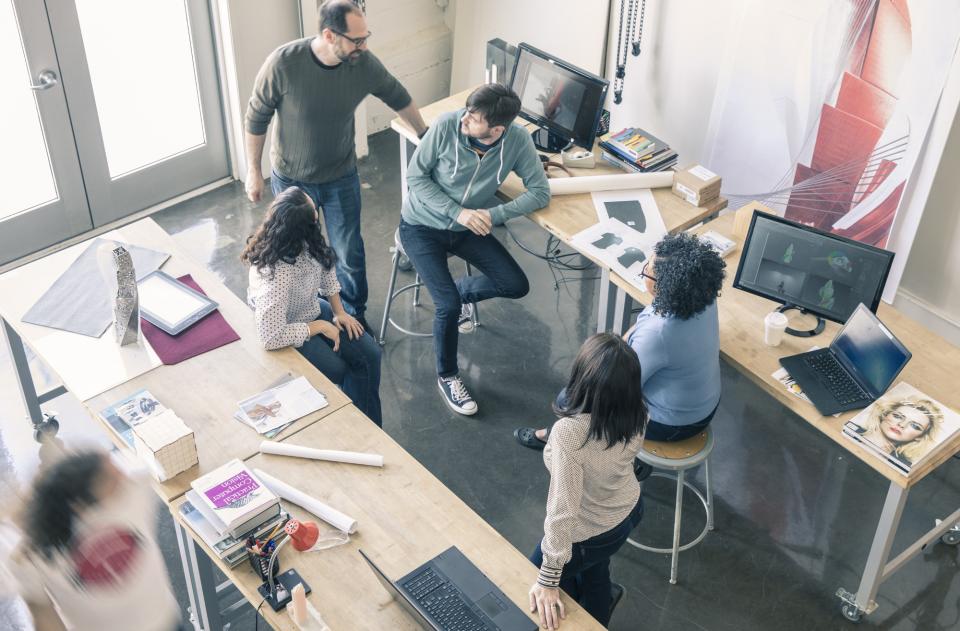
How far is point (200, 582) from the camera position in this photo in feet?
10.4

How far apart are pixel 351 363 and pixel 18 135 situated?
2393mm

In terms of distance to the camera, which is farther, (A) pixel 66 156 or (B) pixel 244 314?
(A) pixel 66 156

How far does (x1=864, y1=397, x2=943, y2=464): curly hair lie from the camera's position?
326 centimetres

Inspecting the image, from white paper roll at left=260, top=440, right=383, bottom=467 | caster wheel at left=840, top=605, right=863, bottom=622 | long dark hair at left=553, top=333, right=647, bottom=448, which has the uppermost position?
long dark hair at left=553, top=333, right=647, bottom=448

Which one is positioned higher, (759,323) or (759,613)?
(759,323)

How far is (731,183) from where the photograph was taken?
5.19 metres

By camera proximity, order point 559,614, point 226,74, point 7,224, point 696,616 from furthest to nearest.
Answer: point 226,74 < point 7,224 < point 696,616 < point 559,614

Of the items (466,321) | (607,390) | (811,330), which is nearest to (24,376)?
(466,321)

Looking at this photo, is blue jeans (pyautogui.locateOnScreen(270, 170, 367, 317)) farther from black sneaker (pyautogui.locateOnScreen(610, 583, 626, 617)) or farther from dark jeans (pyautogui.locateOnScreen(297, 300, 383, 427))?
black sneaker (pyautogui.locateOnScreen(610, 583, 626, 617))

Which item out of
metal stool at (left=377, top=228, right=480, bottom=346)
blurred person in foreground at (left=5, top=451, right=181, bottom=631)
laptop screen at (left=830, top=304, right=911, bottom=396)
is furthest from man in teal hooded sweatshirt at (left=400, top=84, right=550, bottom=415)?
blurred person in foreground at (left=5, top=451, right=181, bottom=631)

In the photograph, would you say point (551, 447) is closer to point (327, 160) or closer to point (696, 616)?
point (696, 616)

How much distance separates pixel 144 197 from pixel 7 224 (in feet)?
2.61

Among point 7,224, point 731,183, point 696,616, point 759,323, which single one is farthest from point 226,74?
point 696,616

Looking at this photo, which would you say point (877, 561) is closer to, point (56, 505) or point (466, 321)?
point (466, 321)
